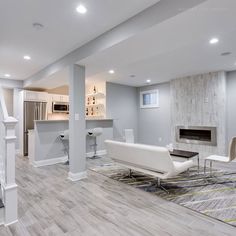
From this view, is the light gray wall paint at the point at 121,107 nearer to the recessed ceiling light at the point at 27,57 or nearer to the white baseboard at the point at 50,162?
the white baseboard at the point at 50,162

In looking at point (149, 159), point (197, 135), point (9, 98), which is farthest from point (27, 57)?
point (197, 135)

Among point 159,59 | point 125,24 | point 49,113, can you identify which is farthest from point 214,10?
point 49,113

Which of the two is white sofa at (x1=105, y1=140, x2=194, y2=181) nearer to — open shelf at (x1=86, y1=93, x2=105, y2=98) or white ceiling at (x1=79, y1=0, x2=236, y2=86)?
white ceiling at (x1=79, y1=0, x2=236, y2=86)

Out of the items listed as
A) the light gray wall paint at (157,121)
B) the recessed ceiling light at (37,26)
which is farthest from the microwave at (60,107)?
the recessed ceiling light at (37,26)

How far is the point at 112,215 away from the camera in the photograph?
2373 millimetres

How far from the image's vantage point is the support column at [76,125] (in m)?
3.69

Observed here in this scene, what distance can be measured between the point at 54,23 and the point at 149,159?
8.76ft

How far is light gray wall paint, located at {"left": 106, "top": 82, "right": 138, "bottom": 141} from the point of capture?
6.90 meters

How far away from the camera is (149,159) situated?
3.02m

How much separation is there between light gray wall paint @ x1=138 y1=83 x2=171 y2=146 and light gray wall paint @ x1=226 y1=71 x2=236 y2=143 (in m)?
2.05

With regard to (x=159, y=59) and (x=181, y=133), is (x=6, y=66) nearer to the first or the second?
(x=159, y=59)

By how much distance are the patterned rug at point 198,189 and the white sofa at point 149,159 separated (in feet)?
1.10

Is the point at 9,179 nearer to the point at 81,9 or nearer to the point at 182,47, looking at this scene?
the point at 81,9

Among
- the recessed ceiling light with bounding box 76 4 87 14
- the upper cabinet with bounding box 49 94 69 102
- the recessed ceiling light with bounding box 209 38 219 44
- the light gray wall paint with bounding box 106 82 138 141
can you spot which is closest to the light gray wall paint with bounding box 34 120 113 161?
the upper cabinet with bounding box 49 94 69 102
